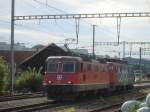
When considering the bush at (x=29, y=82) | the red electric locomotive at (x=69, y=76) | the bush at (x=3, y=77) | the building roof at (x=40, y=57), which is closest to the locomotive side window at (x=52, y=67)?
the red electric locomotive at (x=69, y=76)

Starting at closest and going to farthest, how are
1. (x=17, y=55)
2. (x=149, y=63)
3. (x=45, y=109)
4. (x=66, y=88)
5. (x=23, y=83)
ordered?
(x=45, y=109), (x=66, y=88), (x=23, y=83), (x=17, y=55), (x=149, y=63)

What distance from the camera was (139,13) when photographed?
4344 cm

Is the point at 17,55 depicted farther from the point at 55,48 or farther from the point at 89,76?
the point at 89,76

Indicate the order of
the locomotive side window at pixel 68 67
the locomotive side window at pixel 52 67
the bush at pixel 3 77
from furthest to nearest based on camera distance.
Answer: the bush at pixel 3 77 → the locomotive side window at pixel 52 67 → the locomotive side window at pixel 68 67

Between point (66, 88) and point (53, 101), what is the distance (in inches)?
60.5

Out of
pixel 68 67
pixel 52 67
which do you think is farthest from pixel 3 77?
pixel 68 67

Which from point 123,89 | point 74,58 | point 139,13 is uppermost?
point 139,13

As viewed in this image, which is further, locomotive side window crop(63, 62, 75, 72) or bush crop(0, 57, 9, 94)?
bush crop(0, 57, 9, 94)

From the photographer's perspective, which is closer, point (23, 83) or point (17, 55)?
point (23, 83)

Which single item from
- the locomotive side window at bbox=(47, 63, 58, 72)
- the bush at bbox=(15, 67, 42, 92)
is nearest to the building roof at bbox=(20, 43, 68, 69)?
the bush at bbox=(15, 67, 42, 92)

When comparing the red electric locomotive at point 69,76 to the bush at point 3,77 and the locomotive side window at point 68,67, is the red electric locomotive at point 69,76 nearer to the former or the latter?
the locomotive side window at point 68,67

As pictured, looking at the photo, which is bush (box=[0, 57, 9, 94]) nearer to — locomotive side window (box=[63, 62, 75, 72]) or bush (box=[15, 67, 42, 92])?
bush (box=[15, 67, 42, 92])

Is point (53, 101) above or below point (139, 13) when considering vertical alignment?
below

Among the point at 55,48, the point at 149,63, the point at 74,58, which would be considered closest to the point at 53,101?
the point at 74,58
